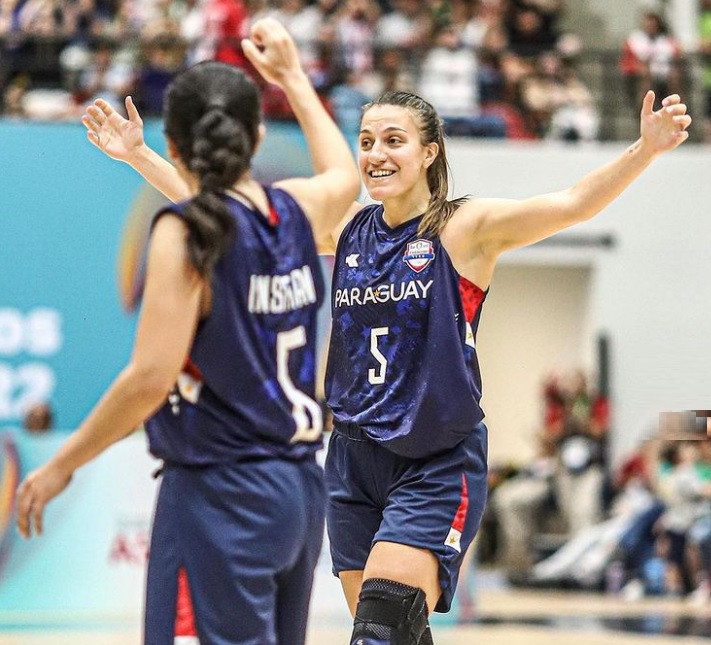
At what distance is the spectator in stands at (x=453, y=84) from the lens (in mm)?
15430

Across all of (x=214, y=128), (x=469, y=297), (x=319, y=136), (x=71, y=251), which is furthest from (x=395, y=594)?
(x=71, y=251)

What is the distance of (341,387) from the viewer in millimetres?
4789

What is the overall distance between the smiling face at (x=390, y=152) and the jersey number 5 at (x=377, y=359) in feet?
1.52

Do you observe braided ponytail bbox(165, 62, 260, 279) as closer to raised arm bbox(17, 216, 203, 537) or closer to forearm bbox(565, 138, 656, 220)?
raised arm bbox(17, 216, 203, 537)

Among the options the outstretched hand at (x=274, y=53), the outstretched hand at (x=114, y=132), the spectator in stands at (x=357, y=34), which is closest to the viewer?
the outstretched hand at (x=274, y=53)

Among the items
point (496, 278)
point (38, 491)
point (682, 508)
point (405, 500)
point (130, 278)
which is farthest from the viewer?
point (496, 278)

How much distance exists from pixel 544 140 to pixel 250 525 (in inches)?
522

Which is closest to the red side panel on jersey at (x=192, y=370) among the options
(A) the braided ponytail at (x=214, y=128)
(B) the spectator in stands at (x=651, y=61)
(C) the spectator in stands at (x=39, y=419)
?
(A) the braided ponytail at (x=214, y=128)

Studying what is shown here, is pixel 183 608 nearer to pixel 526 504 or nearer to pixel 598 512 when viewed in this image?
pixel 598 512

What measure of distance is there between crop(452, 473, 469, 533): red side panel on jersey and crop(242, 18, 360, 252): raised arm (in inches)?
46.7

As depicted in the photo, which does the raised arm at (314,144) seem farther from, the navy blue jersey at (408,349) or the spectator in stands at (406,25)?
the spectator in stands at (406,25)

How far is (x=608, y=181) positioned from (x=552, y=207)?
0.63 ft

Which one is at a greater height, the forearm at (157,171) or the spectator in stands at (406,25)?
the spectator in stands at (406,25)

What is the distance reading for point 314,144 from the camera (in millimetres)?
3852
